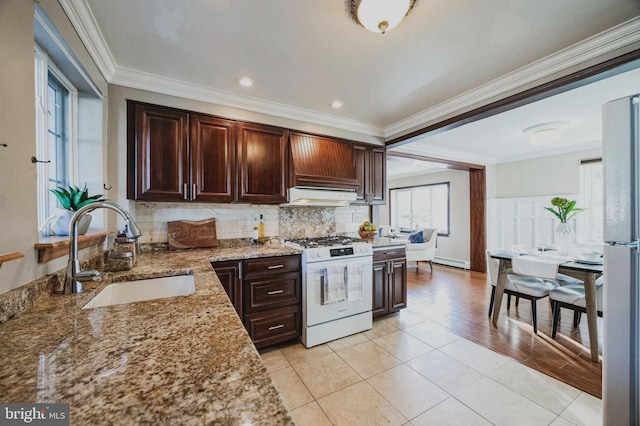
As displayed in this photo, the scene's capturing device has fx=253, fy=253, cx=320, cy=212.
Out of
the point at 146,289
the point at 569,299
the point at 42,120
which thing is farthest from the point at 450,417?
the point at 42,120

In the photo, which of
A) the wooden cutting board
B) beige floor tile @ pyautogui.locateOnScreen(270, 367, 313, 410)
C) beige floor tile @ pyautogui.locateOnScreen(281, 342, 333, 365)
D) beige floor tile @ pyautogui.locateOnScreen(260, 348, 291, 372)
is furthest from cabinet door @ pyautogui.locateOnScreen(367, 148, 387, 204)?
beige floor tile @ pyautogui.locateOnScreen(270, 367, 313, 410)

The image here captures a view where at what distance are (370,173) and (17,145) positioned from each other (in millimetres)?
3139

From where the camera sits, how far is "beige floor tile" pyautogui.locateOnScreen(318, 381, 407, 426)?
1.61 meters

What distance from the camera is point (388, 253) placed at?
9.80 ft

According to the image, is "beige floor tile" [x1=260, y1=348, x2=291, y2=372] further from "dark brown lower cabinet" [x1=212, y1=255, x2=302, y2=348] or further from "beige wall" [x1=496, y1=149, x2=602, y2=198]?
"beige wall" [x1=496, y1=149, x2=602, y2=198]

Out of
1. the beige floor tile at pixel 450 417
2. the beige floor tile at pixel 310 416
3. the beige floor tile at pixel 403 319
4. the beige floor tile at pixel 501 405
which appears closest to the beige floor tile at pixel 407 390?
the beige floor tile at pixel 450 417

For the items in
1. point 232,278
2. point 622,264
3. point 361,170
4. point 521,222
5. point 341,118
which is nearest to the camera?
point 622,264

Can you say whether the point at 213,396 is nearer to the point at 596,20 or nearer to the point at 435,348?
the point at 435,348

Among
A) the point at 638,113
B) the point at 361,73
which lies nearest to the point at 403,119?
the point at 361,73

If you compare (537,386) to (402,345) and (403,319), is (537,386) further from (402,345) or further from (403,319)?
(403,319)

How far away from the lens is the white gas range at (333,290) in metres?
2.44

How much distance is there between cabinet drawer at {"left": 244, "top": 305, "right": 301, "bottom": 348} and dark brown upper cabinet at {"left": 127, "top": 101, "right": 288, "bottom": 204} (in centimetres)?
115

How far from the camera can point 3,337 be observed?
2.46ft

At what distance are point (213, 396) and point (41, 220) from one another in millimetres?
1773
